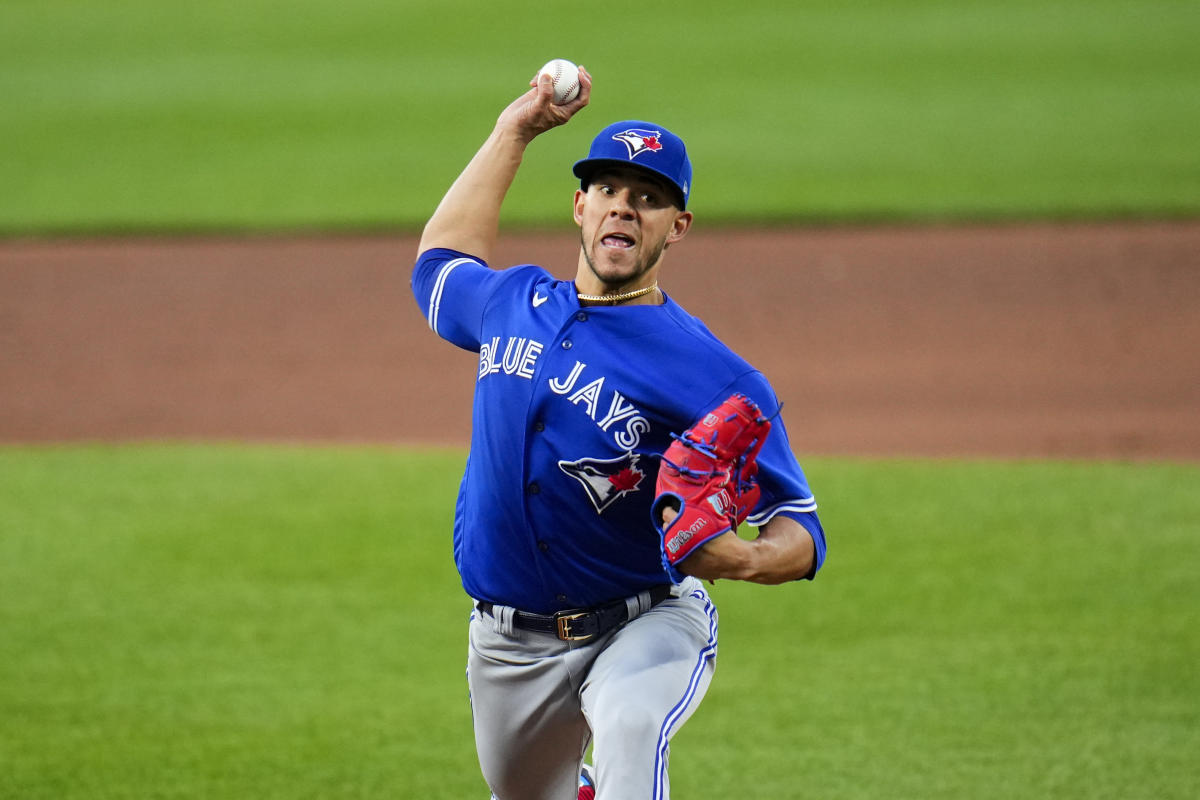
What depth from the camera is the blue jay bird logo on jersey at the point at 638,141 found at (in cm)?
394

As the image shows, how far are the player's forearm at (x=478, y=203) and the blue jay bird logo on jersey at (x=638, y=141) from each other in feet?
1.94

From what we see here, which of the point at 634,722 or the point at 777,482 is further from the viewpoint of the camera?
the point at 777,482

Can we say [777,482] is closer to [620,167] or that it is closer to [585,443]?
[585,443]

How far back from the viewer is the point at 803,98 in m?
20.5

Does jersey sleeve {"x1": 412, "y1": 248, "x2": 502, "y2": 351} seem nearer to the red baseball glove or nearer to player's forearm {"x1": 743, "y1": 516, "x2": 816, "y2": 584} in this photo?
the red baseball glove

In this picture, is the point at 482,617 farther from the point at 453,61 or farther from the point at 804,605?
the point at 453,61

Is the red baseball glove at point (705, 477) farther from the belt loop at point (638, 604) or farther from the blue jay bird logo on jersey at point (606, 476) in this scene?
the belt loop at point (638, 604)

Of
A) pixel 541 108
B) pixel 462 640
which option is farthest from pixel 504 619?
pixel 462 640

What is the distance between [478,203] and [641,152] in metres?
0.73

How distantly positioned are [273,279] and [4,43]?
1220cm

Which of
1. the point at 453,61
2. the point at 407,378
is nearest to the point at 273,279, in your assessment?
the point at 407,378

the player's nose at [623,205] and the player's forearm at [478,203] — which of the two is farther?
the player's forearm at [478,203]

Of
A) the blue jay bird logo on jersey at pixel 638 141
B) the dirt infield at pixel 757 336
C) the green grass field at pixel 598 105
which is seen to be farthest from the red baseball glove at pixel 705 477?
the green grass field at pixel 598 105

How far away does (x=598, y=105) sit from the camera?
19.8 metres
